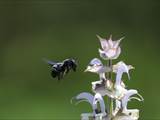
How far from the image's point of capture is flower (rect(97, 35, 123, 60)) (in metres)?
1.57

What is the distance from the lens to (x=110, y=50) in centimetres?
158

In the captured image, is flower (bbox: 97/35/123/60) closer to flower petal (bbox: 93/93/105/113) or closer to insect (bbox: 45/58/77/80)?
flower petal (bbox: 93/93/105/113)

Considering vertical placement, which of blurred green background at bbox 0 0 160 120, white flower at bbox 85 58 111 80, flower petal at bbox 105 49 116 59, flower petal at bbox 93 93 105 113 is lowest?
flower petal at bbox 93 93 105 113

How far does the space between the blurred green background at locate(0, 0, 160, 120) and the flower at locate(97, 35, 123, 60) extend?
7.71 feet

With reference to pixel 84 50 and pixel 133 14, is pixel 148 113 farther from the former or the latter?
pixel 133 14

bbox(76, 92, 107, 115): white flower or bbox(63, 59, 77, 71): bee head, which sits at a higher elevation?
bbox(63, 59, 77, 71): bee head

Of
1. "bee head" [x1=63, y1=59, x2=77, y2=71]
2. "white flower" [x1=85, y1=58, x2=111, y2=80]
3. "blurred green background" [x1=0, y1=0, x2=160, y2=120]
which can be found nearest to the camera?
"white flower" [x1=85, y1=58, x2=111, y2=80]

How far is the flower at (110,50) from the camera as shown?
1.57 meters

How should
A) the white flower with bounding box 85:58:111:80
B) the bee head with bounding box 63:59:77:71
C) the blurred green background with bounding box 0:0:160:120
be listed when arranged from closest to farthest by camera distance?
the white flower with bounding box 85:58:111:80, the bee head with bounding box 63:59:77:71, the blurred green background with bounding box 0:0:160:120

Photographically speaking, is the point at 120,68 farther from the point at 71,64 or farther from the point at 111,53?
the point at 71,64

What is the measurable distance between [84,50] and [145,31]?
603 mm

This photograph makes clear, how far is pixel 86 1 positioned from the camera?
6.38m

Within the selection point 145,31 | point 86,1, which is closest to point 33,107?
point 145,31

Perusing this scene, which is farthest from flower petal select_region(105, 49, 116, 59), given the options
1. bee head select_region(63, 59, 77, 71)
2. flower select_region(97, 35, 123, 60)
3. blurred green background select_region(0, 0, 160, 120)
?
blurred green background select_region(0, 0, 160, 120)
